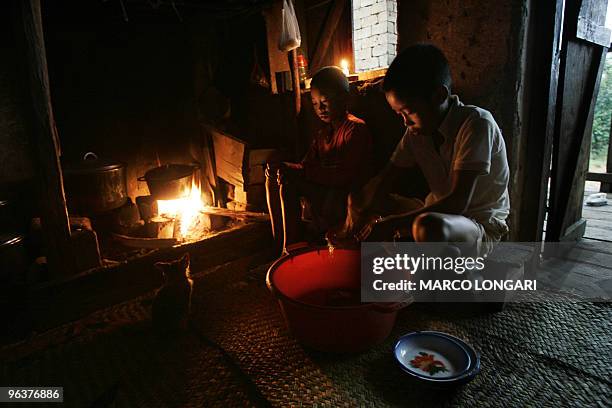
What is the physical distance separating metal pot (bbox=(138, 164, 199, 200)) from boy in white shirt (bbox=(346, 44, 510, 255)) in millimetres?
3528

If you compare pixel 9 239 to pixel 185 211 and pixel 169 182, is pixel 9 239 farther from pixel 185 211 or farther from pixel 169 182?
pixel 185 211

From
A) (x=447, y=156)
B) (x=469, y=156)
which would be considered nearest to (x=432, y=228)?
(x=469, y=156)

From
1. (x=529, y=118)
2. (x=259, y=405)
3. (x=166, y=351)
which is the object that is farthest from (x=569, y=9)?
(x=166, y=351)

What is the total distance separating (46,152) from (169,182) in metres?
2.19

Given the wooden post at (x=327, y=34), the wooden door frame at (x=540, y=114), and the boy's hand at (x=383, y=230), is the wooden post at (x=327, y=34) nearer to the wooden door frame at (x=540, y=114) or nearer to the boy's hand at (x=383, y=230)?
the wooden door frame at (x=540, y=114)

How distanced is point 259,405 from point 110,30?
20.3ft

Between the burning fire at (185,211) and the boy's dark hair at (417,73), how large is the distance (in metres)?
3.66

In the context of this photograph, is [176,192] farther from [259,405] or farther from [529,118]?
[529,118]

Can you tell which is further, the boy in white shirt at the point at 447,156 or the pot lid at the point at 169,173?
the pot lid at the point at 169,173

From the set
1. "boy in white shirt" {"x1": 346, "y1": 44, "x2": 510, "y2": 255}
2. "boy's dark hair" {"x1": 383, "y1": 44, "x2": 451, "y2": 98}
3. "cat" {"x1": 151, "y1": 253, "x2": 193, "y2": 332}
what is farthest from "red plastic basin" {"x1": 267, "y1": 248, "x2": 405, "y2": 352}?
"boy's dark hair" {"x1": 383, "y1": 44, "x2": 451, "y2": 98}

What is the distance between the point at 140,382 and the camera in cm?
220

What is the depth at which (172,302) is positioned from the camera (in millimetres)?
2643

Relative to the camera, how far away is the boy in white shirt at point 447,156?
228cm

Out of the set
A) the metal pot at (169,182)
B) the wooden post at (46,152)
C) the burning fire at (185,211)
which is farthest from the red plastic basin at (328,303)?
the metal pot at (169,182)
